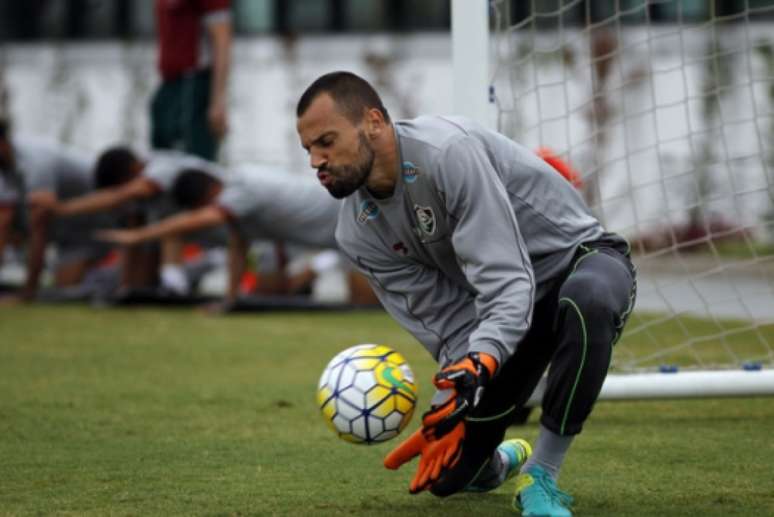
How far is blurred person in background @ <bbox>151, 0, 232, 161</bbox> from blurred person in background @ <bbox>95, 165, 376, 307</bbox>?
379 mm

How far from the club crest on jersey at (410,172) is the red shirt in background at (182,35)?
6233mm

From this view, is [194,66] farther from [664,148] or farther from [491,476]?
[664,148]

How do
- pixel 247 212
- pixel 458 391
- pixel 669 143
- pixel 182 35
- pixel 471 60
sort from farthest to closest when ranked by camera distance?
pixel 669 143 < pixel 182 35 < pixel 247 212 < pixel 471 60 < pixel 458 391

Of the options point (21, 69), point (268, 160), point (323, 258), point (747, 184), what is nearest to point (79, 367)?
point (323, 258)

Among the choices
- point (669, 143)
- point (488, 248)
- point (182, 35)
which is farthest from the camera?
point (669, 143)

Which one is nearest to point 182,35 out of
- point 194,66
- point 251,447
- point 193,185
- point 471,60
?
point 194,66

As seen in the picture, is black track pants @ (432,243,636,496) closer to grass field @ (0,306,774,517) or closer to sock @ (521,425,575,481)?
sock @ (521,425,575,481)

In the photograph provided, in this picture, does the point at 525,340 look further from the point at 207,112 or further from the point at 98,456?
the point at 207,112

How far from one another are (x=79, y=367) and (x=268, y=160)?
460 inches

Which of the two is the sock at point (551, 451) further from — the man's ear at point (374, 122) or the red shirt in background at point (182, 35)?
the red shirt in background at point (182, 35)

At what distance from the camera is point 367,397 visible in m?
3.84

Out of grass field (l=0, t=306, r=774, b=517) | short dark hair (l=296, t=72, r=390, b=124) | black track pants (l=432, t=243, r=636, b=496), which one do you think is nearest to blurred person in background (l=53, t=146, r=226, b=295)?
grass field (l=0, t=306, r=774, b=517)

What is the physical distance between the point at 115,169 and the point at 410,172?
263 inches

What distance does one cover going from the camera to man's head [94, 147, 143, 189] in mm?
10094
